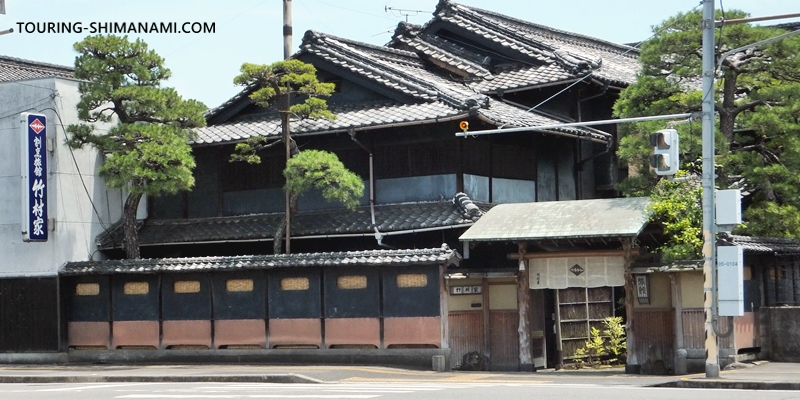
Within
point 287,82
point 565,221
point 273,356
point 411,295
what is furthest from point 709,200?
point 273,356

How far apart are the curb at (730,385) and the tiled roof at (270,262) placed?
6.82 meters

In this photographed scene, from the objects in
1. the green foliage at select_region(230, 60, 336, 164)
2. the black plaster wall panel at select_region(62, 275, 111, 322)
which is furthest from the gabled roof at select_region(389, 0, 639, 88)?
the black plaster wall panel at select_region(62, 275, 111, 322)

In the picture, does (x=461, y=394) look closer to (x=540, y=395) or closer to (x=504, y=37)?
(x=540, y=395)

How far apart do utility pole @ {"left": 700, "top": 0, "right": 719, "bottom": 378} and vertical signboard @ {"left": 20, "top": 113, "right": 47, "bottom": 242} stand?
18018 mm

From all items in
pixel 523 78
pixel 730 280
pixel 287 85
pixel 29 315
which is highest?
pixel 523 78

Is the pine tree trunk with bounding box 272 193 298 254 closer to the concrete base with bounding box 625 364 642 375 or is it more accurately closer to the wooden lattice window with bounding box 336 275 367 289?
the wooden lattice window with bounding box 336 275 367 289

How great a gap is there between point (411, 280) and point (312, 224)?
181 inches

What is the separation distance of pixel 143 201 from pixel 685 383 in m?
18.8

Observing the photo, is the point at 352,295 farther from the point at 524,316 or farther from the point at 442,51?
the point at 442,51

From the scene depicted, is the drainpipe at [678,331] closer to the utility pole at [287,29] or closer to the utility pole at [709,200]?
the utility pole at [709,200]

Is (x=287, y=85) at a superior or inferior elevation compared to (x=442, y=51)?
inferior

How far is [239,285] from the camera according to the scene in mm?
28047

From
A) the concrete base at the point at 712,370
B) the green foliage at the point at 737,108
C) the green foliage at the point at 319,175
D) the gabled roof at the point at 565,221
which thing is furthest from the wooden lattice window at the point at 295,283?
the concrete base at the point at 712,370

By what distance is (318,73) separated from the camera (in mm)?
32031
